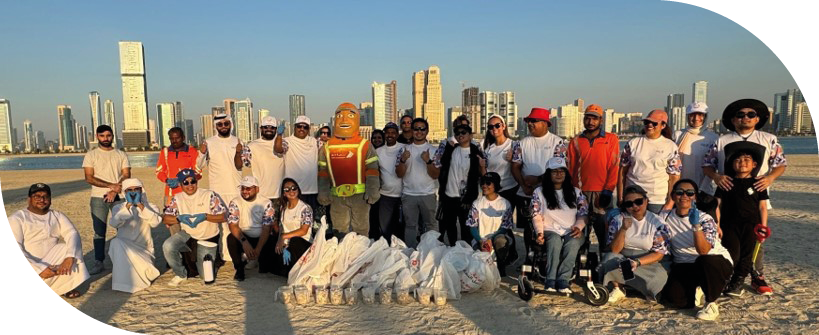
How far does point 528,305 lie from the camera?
484 cm

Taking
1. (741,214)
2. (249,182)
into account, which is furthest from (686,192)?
(249,182)

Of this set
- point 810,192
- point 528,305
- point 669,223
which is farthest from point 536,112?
point 810,192

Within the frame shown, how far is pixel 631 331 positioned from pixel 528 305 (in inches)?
40.5

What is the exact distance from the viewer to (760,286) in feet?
16.5

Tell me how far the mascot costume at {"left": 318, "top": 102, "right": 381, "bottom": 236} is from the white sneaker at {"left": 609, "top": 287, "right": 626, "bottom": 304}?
3.06 m

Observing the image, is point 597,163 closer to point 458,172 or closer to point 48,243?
point 458,172

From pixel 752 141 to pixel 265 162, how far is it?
5860mm

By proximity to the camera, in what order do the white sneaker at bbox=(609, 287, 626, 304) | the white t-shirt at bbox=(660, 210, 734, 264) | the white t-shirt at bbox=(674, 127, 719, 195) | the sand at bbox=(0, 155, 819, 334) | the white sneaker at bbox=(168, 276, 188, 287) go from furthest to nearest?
the white sneaker at bbox=(168, 276, 188, 287) < the white t-shirt at bbox=(674, 127, 719, 195) < the white sneaker at bbox=(609, 287, 626, 304) < the white t-shirt at bbox=(660, 210, 734, 264) < the sand at bbox=(0, 155, 819, 334)

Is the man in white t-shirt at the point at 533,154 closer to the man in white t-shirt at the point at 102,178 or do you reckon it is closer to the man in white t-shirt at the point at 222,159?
the man in white t-shirt at the point at 222,159

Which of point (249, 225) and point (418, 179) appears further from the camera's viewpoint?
point (418, 179)

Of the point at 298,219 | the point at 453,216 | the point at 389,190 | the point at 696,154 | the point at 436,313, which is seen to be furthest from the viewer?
the point at 389,190

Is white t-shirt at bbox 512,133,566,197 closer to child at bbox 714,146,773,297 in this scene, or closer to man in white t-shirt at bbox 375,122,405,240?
man in white t-shirt at bbox 375,122,405,240

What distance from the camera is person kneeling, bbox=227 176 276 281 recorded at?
18.8 feet

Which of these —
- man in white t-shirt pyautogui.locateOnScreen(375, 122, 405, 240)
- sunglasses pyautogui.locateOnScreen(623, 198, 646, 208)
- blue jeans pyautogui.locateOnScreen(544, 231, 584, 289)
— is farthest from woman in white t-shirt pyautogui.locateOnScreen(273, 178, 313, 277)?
sunglasses pyautogui.locateOnScreen(623, 198, 646, 208)
